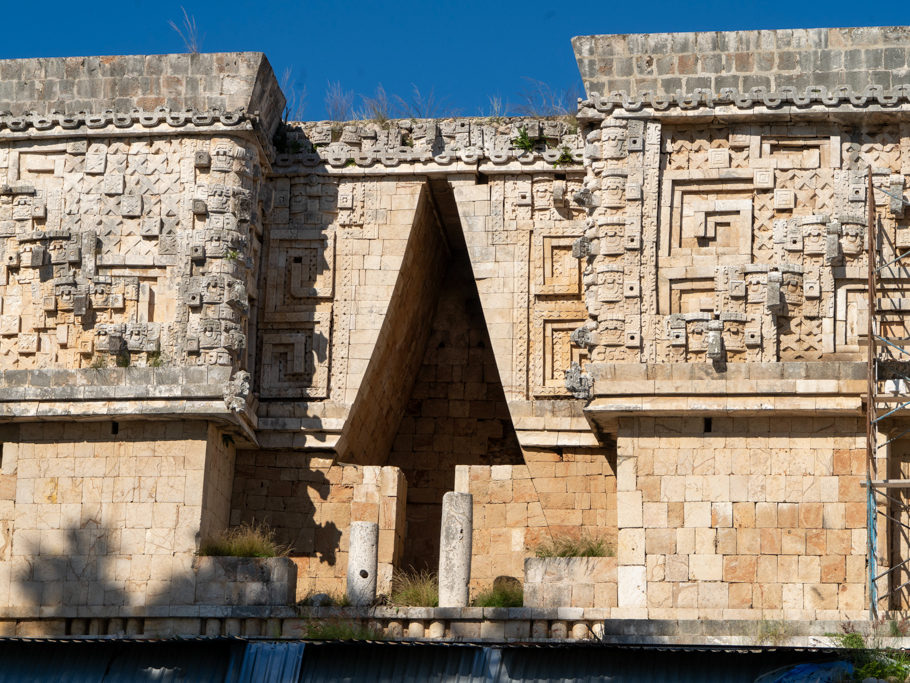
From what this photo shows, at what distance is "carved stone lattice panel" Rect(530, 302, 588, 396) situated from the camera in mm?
20359

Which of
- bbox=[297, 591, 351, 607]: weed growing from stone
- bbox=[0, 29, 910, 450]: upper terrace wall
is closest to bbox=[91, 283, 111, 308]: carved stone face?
bbox=[0, 29, 910, 450]: upper terrace wall

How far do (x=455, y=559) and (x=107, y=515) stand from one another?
3531mm

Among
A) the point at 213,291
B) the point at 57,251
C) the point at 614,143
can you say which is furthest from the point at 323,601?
the point at 614,143

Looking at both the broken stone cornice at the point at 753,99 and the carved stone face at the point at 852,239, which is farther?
the broken stone cornice at the point at 753,99

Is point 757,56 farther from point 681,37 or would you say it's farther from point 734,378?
point 734,378

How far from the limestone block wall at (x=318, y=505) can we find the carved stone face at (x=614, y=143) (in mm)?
3967

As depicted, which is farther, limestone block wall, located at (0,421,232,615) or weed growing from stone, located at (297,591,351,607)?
limestone block wall, located at (0,421,232,615)

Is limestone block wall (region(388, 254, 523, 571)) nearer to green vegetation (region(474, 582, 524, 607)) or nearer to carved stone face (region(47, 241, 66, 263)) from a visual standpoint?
green vegetation (region(474, 582, 524, 607))

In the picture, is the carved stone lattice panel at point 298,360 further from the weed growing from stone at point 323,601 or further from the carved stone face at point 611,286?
the carved stone face at point 611,286

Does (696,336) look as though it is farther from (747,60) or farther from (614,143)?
(747,60)

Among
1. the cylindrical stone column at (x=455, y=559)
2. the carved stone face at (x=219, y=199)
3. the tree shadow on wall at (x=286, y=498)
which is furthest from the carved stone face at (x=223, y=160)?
the cylindrical stone column at (x=455, y=559)

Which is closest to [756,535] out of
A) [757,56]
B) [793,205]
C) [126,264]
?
[793,205]

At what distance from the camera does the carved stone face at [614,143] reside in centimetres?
1983

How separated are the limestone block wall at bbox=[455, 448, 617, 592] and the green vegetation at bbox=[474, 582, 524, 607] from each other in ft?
3.03
